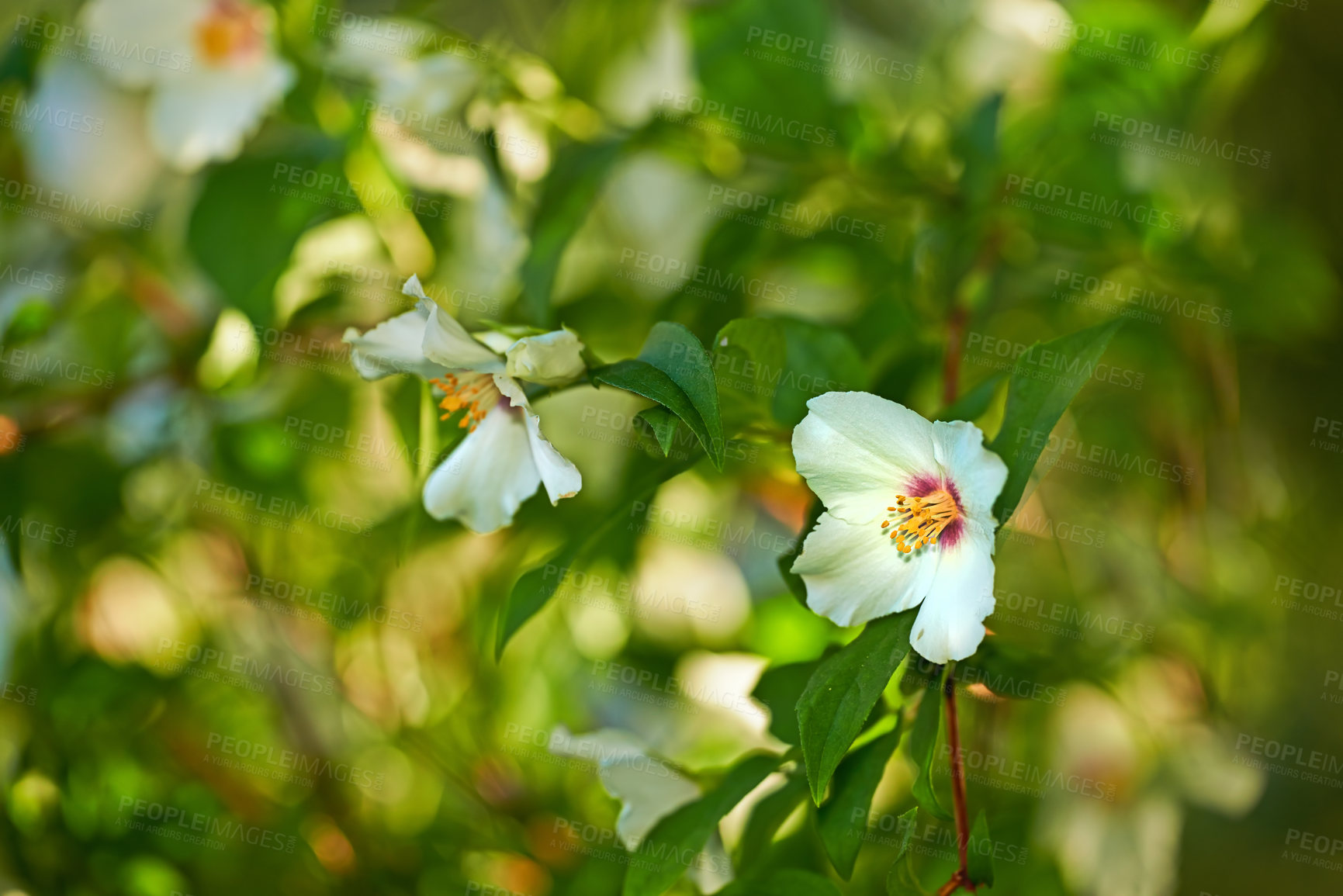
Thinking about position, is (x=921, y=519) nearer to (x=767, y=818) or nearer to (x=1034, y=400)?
(x=1034, y=400)

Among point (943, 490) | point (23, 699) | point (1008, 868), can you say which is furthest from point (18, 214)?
point (1008, 868)

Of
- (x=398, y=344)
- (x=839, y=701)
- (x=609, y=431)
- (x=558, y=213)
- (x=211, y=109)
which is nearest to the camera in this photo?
(x=839, y=701)

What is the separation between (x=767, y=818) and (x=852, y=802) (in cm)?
11

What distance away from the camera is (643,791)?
0.66 metres

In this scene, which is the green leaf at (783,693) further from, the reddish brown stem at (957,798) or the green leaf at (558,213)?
the green leaf at (558,213)

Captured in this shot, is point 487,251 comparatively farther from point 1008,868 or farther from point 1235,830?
point 1235,830

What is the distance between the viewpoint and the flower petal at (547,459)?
0.54 metres

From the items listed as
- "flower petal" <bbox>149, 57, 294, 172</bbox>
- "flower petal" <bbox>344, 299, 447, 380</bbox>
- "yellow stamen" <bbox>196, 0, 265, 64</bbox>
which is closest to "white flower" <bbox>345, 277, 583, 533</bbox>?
"flower petal" <bbox>344, 299, 447, 380</bbox>

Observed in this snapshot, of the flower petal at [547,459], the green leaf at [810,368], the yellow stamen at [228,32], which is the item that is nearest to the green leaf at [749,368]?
the green leaf at [810,368]

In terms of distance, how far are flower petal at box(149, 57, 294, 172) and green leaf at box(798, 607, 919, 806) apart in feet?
2.55

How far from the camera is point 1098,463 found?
1111mm

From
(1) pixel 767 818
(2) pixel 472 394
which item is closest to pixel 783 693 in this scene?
(1) pixel 767 818

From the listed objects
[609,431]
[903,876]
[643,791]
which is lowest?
[609,431]

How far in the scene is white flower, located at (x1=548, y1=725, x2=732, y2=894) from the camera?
2.13 feet
